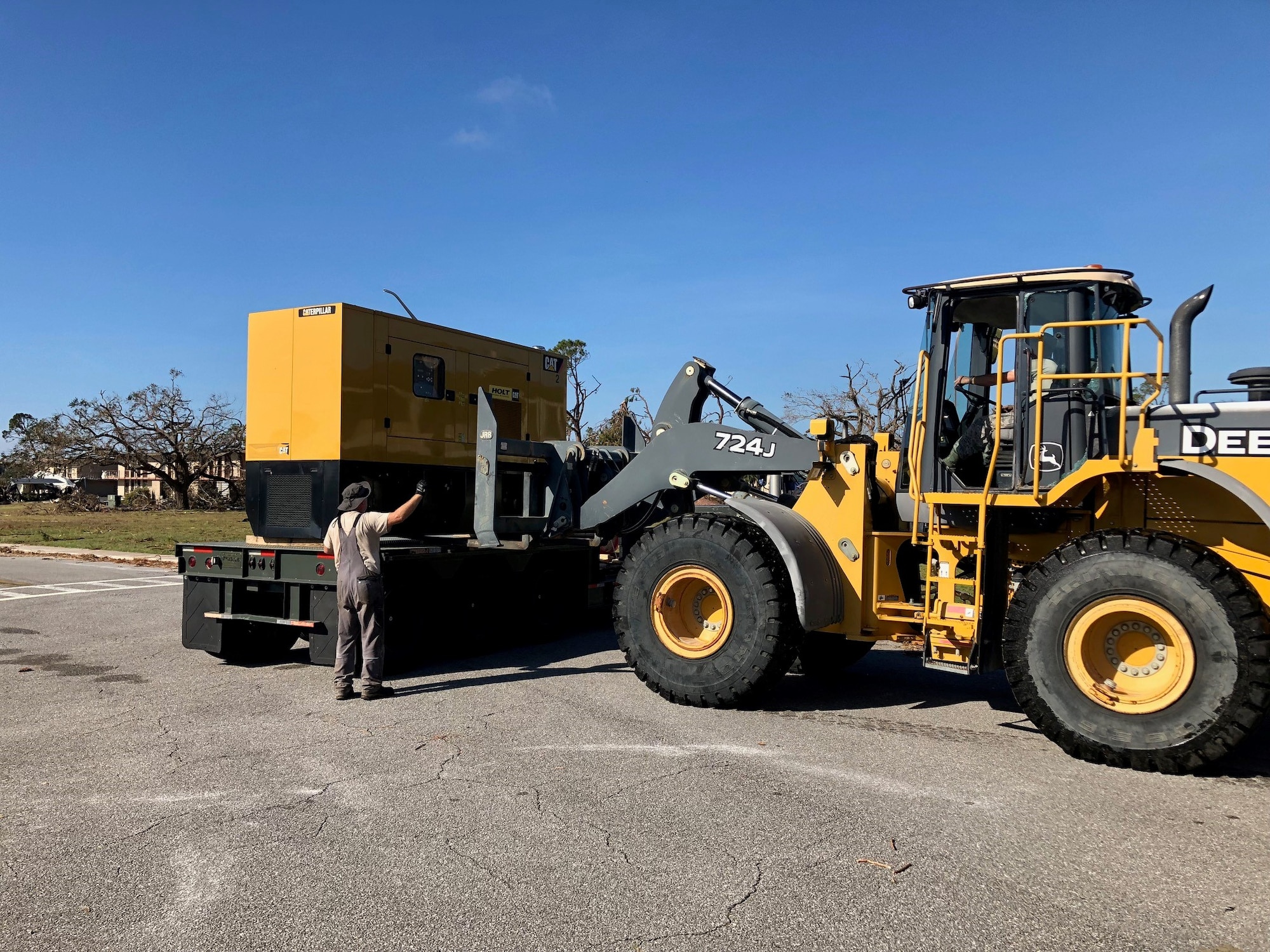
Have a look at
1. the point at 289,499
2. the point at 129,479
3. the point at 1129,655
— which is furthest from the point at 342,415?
the point at 129,479

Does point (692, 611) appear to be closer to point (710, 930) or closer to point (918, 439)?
point (918, 439)

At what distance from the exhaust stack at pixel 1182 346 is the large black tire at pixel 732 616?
2.90 m

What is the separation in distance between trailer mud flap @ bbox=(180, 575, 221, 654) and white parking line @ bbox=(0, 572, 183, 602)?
6833 millimetres

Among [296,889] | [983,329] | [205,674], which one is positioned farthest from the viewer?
[205,674]

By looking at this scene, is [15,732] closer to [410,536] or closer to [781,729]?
[410,536]

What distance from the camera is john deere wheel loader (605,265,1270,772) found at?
5547 mm

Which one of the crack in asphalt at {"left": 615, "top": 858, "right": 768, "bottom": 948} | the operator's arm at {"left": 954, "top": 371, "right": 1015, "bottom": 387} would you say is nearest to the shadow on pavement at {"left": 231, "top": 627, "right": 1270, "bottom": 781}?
the operator's arm at {"left": 954, "top": 371, "right": 1015, "bottom": 387}

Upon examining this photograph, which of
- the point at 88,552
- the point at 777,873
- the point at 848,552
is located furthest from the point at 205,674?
the point at 88,552

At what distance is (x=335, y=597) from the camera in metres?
8.41

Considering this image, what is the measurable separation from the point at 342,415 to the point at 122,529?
91.1 feet

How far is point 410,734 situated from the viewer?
644 cm

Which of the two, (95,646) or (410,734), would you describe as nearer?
(410,734)

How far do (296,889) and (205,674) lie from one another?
5.30m

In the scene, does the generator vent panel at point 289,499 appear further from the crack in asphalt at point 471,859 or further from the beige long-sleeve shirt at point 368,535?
the crack in asphalt at point 471,859
